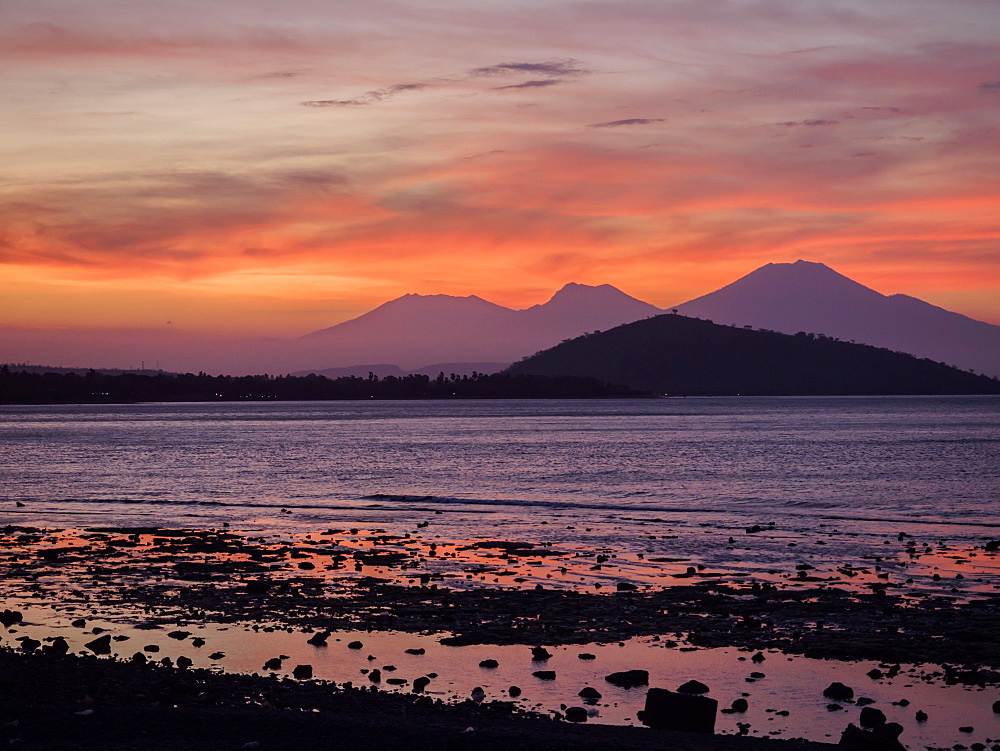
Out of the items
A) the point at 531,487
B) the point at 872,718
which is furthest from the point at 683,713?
the point at 531,487

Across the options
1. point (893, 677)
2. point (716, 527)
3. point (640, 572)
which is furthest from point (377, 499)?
point (893, 677)

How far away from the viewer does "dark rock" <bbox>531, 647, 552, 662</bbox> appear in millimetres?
16562

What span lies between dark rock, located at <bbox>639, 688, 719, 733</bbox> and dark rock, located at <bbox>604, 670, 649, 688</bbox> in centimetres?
222

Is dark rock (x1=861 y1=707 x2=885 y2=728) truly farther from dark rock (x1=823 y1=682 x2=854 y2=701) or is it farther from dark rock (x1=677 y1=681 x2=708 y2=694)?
dark rock (x1=677 y1=681 x2=708 y2=694)

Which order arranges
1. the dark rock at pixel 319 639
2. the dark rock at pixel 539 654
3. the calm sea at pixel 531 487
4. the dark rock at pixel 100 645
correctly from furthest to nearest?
the calm sea at pixel 531 487
the dark rock at pixel 319 639
the dark rock at pixel 100 645
the dark rock at pixel 539 654

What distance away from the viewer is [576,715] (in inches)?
521

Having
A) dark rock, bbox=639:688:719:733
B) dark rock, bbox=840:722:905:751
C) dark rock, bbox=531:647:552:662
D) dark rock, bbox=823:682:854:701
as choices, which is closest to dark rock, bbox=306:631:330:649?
dark rock, bbox=531:647:552:662

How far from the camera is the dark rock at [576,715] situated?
Result: 43.2 ft

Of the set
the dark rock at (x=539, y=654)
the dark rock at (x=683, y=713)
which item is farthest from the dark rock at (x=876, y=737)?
the dark rock at (x=539, y=654)

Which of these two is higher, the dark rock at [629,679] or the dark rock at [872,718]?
the dark rock at [872,718]

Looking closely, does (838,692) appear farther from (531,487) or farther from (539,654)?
(531,487)

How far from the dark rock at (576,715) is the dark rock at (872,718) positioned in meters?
3.65

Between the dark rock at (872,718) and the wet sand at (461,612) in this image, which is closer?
the dark rock at (872,718)

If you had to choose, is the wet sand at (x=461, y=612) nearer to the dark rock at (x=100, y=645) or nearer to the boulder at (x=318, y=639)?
the dark rock at (x=100, y=645)
